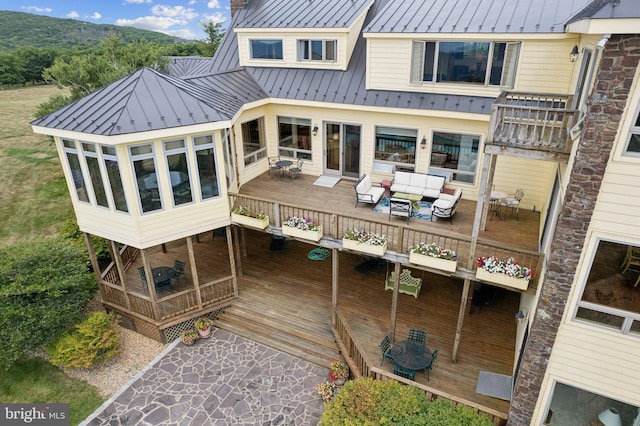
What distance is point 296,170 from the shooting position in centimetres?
1426

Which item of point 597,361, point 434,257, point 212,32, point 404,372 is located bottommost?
point 404,372

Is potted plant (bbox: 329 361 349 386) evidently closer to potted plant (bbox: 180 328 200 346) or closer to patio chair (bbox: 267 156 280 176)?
potted plant (bbox: 180 328 200 346)

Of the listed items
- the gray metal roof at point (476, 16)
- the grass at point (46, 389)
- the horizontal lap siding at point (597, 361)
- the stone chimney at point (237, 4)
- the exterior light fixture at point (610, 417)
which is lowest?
the grass at point (46, 389)

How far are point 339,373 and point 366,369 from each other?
90cm

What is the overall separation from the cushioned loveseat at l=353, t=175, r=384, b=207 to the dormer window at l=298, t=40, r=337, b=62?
4771mm

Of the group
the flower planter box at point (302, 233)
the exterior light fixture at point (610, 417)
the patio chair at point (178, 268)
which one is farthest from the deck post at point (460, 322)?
the patio chair at point (178, 268)

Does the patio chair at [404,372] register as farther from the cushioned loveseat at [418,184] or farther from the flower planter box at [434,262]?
the cushioned loveseat at [418,184]

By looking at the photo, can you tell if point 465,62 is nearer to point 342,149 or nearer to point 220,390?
point 342,149

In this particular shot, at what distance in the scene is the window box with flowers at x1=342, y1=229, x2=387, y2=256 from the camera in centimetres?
980

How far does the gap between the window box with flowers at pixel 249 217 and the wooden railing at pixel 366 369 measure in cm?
335

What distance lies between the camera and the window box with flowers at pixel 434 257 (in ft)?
29.7

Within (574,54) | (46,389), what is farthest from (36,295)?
(574,54)

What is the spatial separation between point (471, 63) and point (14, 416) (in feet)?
51.6

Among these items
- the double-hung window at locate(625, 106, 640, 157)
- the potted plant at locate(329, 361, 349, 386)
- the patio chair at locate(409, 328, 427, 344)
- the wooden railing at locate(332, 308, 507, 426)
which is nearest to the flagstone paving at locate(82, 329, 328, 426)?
the potted plant at locate(329, 361, 349, 386)
